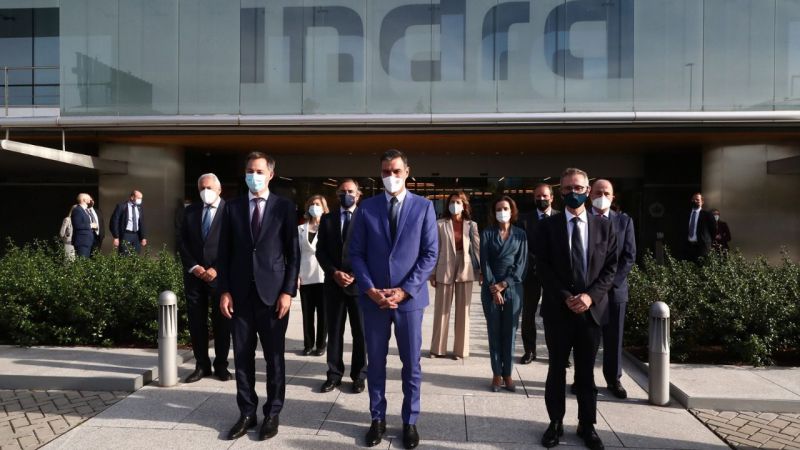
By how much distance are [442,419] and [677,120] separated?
12.0 meters

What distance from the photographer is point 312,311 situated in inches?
273

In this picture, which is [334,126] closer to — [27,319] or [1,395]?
[27,319]

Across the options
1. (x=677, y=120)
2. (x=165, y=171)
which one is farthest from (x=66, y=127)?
(x=677, y=120)

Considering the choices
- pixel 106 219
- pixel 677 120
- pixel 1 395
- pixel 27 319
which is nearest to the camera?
pixel 1 395

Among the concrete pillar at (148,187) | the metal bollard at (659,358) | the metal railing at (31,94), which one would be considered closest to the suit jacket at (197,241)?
the metal bollard at (659,358)

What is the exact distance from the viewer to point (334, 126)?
14.6m

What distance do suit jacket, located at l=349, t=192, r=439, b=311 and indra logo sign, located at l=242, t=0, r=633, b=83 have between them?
1078 cm

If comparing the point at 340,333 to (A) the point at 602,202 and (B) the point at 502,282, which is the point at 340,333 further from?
(A) the point at 602,202

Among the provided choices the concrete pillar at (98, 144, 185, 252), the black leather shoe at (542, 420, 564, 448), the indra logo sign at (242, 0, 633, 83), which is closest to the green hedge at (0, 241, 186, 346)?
the black leather shoe at (542, 420, 564, 448)

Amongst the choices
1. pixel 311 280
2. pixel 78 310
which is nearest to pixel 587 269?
pixel 311 280

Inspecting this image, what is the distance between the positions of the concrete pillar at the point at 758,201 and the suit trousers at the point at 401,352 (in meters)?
14.4

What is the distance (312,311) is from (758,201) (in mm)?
13812

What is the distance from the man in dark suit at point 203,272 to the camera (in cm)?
567

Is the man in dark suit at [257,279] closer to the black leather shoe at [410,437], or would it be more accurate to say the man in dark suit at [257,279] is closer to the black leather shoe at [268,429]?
A: the black leather shoe at [268,429]
